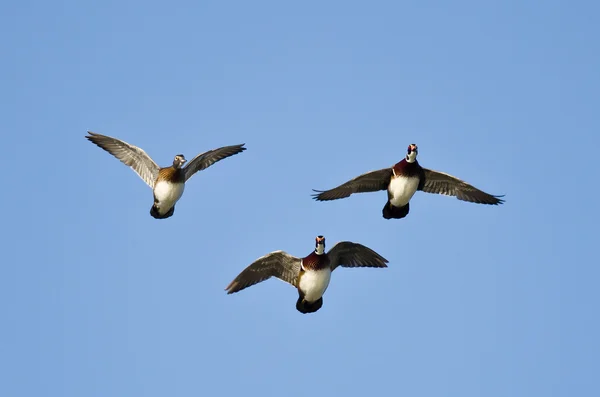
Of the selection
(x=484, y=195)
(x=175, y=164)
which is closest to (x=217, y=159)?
(x=175, y=164)

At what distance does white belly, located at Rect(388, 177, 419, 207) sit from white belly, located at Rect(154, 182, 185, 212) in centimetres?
581

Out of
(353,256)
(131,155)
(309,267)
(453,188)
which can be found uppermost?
(453,188)

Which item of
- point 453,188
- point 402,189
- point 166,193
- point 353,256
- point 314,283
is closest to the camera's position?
point 314,283

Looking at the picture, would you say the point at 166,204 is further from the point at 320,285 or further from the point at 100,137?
the point at 320,285

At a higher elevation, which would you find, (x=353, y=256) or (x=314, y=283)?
(x=353, y=256)

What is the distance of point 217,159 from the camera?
91.2 feet

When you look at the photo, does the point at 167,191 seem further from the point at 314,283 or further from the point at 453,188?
the point at 453,188

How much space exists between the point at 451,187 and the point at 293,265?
540cm

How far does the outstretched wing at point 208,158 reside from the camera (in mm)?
26859

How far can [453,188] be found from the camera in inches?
1059

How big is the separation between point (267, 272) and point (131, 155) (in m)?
5.58

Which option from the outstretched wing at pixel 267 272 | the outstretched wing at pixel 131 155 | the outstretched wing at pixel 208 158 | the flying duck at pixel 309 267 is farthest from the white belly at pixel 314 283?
the outstretched wing at pixel 131 155

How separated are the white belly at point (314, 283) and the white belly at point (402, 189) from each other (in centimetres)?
310

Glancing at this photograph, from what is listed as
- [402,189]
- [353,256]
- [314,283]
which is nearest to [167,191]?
[314,283]
